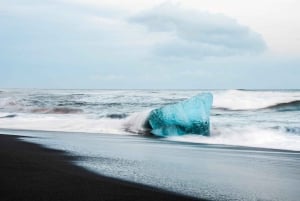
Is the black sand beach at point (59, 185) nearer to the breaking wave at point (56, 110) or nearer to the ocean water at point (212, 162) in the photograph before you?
the ocean water at point (212, 162)

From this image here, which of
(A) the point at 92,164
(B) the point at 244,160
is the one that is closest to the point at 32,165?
(A) the point at 92,164

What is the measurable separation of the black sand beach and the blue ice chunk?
5.43 meters

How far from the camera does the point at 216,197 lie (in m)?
3.62

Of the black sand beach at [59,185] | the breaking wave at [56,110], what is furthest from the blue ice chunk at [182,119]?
the breaking wave at [56,110]

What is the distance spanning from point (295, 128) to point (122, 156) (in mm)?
6014

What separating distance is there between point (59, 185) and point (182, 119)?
23.4 feet

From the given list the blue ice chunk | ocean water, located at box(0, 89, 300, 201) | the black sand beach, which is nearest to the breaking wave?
ocean water, located at box(0, 89, 300, 201)

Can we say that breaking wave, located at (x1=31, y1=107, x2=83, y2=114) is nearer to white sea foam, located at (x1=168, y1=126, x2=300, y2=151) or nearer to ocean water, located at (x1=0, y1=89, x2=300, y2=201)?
ocean water, located at (x1=0, y1=89, x2=300, y2=201)

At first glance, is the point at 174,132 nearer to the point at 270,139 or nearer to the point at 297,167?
the point at 270,139

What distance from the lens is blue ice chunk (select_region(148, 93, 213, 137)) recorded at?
10.5 metres

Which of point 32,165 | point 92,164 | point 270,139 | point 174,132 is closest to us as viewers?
point 32,165

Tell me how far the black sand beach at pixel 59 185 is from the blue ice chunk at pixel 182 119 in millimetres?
5428

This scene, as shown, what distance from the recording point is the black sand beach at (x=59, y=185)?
3.41m

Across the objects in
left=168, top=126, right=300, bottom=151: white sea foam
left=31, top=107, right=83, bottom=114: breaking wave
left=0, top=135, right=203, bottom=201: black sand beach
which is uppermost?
left=0, top=135, right=203, bottom=201: black sand beach
